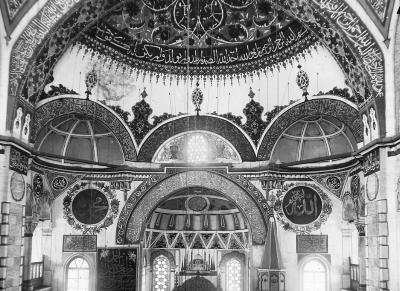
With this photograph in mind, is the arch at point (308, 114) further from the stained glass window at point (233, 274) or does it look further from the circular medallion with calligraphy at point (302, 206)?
the stained glass window at point (233, 274)

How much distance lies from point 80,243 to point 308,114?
7.64m

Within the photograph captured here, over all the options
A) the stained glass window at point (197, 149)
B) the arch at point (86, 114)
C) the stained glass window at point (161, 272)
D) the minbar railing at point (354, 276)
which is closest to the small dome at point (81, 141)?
the arch at point (86, 114)

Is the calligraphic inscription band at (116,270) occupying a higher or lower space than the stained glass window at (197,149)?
lower

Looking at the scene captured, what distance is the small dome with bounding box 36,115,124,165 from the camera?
52.5ft

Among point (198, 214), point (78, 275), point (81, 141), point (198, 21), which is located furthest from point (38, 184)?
point (198, 21)

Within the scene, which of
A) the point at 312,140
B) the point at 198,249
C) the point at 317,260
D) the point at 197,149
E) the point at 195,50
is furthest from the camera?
the point at 198,249

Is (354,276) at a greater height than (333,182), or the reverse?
(333,182)

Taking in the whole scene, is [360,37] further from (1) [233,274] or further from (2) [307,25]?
(1) [233,274]

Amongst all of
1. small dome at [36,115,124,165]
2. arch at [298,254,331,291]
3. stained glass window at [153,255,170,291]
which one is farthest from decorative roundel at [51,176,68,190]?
arch at [298,254,331,291]

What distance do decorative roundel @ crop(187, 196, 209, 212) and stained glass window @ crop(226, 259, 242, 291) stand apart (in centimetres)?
238

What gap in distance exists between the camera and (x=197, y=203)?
60.8 feet

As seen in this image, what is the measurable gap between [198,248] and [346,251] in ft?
18.9

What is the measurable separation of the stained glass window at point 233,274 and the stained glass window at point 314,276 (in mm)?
3699

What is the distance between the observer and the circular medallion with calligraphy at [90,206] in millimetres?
16234
